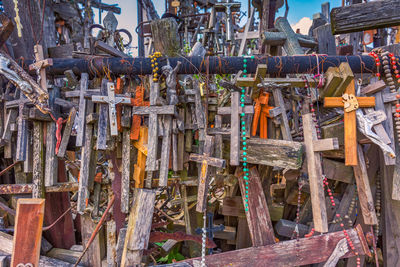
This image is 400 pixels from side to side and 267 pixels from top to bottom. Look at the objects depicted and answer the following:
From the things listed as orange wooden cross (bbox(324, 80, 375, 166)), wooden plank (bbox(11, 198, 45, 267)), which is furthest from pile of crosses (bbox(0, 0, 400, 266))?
wooden plank (bbox(11, 198, 45, 267))

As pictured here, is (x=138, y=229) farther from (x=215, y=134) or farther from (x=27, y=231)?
(x=215, y=134)

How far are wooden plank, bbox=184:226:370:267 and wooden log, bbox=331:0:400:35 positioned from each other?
81.5 inches

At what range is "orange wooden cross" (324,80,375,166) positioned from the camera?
2.49 metres

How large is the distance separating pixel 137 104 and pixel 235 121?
3.43ft

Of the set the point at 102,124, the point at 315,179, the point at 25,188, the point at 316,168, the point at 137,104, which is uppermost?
the point at 137,104

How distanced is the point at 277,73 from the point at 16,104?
9.62 ft

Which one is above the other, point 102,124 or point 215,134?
point 102,124

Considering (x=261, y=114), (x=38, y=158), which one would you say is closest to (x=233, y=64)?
(x=261, y=114)

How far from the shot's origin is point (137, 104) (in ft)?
9.16

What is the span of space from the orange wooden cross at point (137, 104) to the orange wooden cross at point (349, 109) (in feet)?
6.04

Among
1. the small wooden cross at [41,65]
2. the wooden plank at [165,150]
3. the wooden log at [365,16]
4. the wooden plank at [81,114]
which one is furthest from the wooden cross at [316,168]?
the small wooden cross at [41,65]

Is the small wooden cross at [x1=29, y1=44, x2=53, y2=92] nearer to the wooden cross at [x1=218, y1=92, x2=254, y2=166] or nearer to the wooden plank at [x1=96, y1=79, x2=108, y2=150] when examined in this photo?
the wooden plank at [x1=96, y1=79, x2=108, y2=150]

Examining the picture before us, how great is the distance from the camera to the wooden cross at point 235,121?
8.30 feet

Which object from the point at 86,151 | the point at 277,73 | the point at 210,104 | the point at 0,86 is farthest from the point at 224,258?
the point at 0,86
